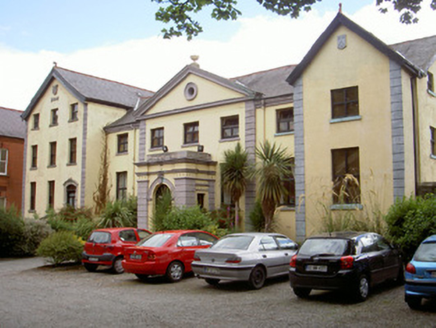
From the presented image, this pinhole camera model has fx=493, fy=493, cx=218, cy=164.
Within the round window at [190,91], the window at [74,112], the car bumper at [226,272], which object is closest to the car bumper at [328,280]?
the car bumper at [226,272]

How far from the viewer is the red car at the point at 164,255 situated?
1321cm

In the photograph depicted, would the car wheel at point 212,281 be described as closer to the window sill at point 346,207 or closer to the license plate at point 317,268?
the license plate at point 317,268

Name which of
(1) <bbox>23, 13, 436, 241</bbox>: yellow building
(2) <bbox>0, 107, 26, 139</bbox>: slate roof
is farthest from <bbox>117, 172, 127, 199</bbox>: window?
(2) <bbox>0, 107, 26, 139</bbox>: slate roof

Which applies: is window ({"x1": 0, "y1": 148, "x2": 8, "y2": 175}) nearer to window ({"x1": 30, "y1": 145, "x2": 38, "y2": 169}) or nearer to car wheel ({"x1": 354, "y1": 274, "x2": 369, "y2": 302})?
window ({"x1": 30, "y1": 145, "x2": 38, "y2": 169})

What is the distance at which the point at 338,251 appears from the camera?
10266 mm

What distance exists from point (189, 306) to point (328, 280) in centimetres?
287

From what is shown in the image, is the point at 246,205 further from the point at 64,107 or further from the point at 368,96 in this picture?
the point at 64,107

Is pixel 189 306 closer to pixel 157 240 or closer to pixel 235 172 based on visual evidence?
pixel 157 240

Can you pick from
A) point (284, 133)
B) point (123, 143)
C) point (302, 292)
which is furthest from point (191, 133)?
point (302, 292)

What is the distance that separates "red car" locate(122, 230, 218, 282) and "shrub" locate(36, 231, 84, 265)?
4563 mm

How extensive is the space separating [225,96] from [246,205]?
5723 millimetres

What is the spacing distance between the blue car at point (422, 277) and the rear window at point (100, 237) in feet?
32.2

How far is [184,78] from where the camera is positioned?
26609 millimetres

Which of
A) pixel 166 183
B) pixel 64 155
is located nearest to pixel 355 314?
pixel 166 183
